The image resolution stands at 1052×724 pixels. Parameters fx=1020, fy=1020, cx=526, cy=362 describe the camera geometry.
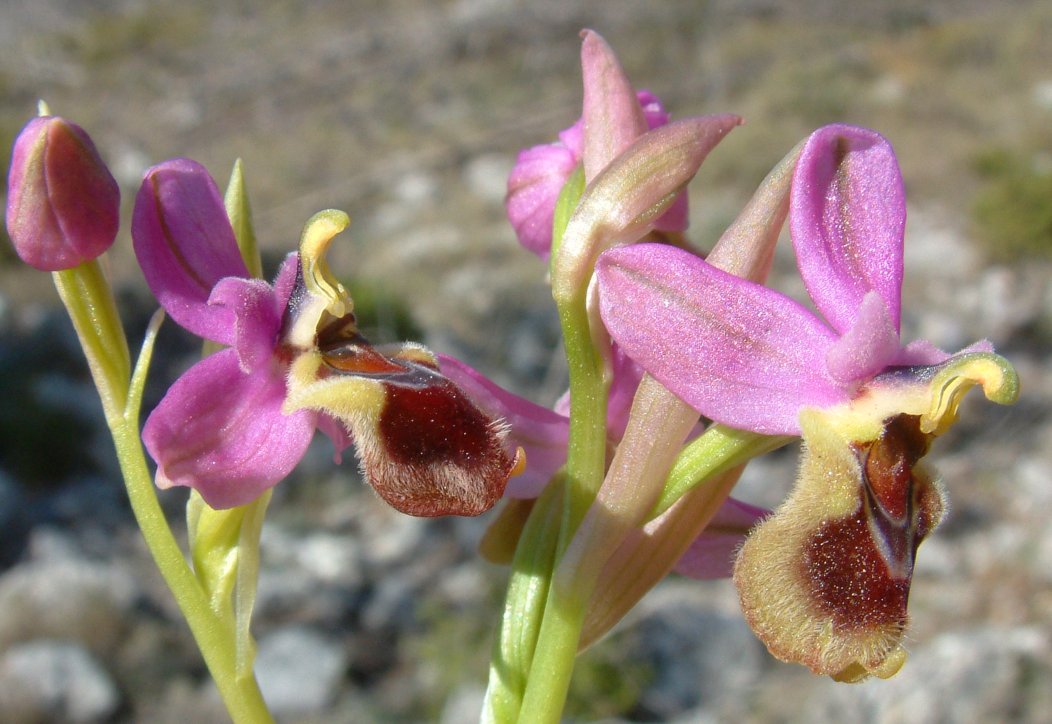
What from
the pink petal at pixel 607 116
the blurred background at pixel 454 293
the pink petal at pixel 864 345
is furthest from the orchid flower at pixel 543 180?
the blurred background at pixel 454 293

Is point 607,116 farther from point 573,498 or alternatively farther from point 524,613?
point 524,613

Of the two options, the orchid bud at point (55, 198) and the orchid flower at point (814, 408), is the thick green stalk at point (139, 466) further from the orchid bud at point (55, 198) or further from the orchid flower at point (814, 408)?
the orchid flower at point (814, 408)

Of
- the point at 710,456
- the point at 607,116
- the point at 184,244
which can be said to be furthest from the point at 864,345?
the point at 184,244

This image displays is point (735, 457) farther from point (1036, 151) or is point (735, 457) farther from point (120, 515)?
point (1036, 151)

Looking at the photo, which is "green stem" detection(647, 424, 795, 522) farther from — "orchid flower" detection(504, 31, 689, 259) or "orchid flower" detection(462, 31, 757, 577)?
"orchid flower" detection(504, 31, 689, 259)

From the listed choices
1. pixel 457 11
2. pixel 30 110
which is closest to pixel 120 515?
pixel 30 110

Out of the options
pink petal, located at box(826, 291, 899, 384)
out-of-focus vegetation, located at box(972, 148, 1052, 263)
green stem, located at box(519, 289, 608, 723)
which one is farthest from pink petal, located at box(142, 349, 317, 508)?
out-of-focus vegetation, located at box(972, 148, 1052, 263)
